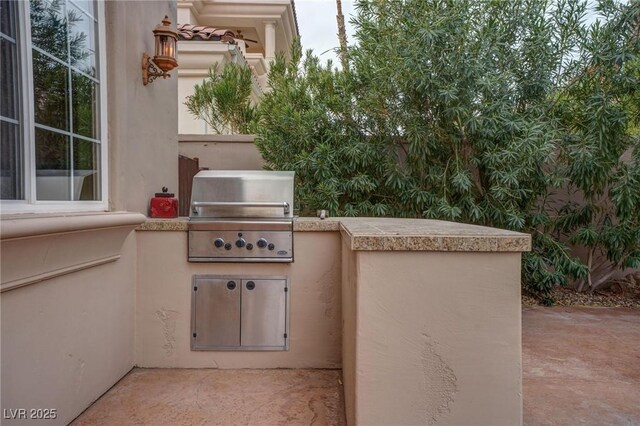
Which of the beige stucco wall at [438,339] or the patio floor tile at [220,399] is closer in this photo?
the beige stucco wall at [438,339]

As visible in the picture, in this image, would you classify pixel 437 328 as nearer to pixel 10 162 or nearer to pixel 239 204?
pixel 239 204

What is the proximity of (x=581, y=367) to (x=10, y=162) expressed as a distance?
3.74 metres

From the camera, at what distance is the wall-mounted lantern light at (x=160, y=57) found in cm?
307

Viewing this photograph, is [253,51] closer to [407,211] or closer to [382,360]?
[407,211]

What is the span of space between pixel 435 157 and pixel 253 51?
25.9 feet

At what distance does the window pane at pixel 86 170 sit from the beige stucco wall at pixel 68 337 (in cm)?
43

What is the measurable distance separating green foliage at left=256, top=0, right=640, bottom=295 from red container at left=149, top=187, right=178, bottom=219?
2.05 metres

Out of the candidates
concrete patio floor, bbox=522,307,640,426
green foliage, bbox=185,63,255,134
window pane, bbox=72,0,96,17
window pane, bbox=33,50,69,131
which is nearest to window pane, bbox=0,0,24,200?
window pane, bbox=33,50,69,131

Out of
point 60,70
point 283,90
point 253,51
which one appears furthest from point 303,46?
point 253,51

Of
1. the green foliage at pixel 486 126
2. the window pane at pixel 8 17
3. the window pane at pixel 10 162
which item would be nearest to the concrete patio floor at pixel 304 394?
the window pane at pixel 10 162

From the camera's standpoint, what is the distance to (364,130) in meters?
5.14

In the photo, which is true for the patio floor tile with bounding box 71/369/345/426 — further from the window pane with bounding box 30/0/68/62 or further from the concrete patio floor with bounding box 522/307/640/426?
the window pane with bounding box 30/0/68/62

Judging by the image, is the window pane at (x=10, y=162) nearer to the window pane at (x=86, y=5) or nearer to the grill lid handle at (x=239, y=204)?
the window pane at (x=86, y=5)

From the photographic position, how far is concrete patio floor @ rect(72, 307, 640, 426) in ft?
7.41
